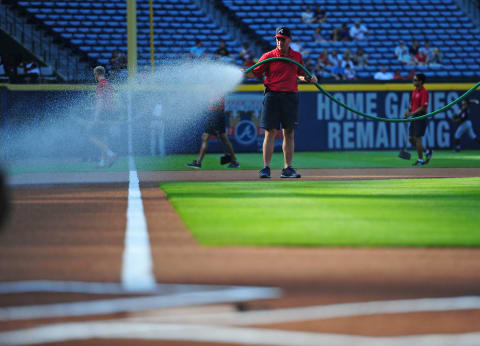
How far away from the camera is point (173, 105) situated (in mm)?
23719

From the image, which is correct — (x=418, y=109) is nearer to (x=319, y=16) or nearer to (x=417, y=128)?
(x=417, y=128)

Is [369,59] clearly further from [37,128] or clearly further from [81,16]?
[37,128]

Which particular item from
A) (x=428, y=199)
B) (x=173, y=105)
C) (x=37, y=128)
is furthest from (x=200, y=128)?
(x=428, y=199)

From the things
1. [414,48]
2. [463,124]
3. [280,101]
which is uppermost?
[414,48]

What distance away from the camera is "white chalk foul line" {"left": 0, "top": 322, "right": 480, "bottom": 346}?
137 inches

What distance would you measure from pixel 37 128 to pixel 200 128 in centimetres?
447

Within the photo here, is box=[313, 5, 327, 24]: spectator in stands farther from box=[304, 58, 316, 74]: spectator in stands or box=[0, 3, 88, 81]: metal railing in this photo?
box=[0, 3, 88, 81]: metal railing

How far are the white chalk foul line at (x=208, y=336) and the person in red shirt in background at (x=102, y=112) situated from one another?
13.1 m

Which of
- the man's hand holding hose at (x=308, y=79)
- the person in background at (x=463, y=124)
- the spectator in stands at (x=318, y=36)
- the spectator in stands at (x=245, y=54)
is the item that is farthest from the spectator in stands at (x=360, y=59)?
the man's hand holding hose at (x=308, y=79)

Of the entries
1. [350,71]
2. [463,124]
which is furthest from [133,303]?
[350,71]

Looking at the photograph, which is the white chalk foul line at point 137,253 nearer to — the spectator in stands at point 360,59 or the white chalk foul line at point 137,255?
the white chalk foul line at point 137,255

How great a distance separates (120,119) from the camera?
21.0 metres

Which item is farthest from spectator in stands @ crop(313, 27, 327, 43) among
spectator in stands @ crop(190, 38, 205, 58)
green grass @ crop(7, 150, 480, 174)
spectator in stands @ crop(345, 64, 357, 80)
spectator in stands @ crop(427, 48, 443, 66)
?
green grass @ crop(7, 150, 480, 174)

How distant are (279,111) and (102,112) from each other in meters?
5.00
